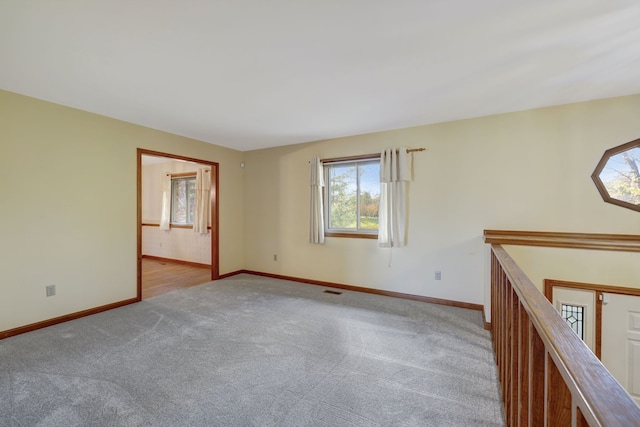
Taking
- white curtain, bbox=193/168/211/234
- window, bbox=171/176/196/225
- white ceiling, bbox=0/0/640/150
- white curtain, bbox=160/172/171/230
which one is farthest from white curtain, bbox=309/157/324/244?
white curtain, bbox=160/172/171/230

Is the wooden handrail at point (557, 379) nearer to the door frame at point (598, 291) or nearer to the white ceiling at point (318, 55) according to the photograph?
the white ceiling at point (318, 55)

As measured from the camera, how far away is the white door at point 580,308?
8.46 ft

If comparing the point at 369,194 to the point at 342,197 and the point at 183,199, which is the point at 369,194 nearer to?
the point at 342,197

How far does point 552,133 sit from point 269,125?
330 cm

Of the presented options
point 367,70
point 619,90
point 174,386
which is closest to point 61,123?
point 174,386

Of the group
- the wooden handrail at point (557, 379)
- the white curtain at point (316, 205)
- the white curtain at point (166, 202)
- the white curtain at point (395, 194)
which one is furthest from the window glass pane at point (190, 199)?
the wooden handrail at point (557, 379)

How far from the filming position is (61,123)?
2.99 meters

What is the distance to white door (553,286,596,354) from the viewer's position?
2.58 metres

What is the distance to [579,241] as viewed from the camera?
8.51 ft

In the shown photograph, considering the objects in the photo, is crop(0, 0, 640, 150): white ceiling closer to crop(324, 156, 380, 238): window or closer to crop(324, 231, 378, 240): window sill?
crop(324, 156, 380, 238): window

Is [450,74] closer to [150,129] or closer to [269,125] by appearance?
[269,125]

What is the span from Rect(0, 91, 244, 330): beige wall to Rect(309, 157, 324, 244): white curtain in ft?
7.35

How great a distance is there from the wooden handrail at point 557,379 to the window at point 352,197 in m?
2.71

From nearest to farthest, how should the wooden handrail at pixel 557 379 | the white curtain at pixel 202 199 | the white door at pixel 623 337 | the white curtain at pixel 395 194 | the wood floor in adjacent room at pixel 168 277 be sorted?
the wooden handrail at pixel 557 379 → the white door at pixel 623 337 → the white curtain at pixel 395 194 → the wood floor in adjacent room at pixel 168 277 → the white curtain at pixel 202 199
